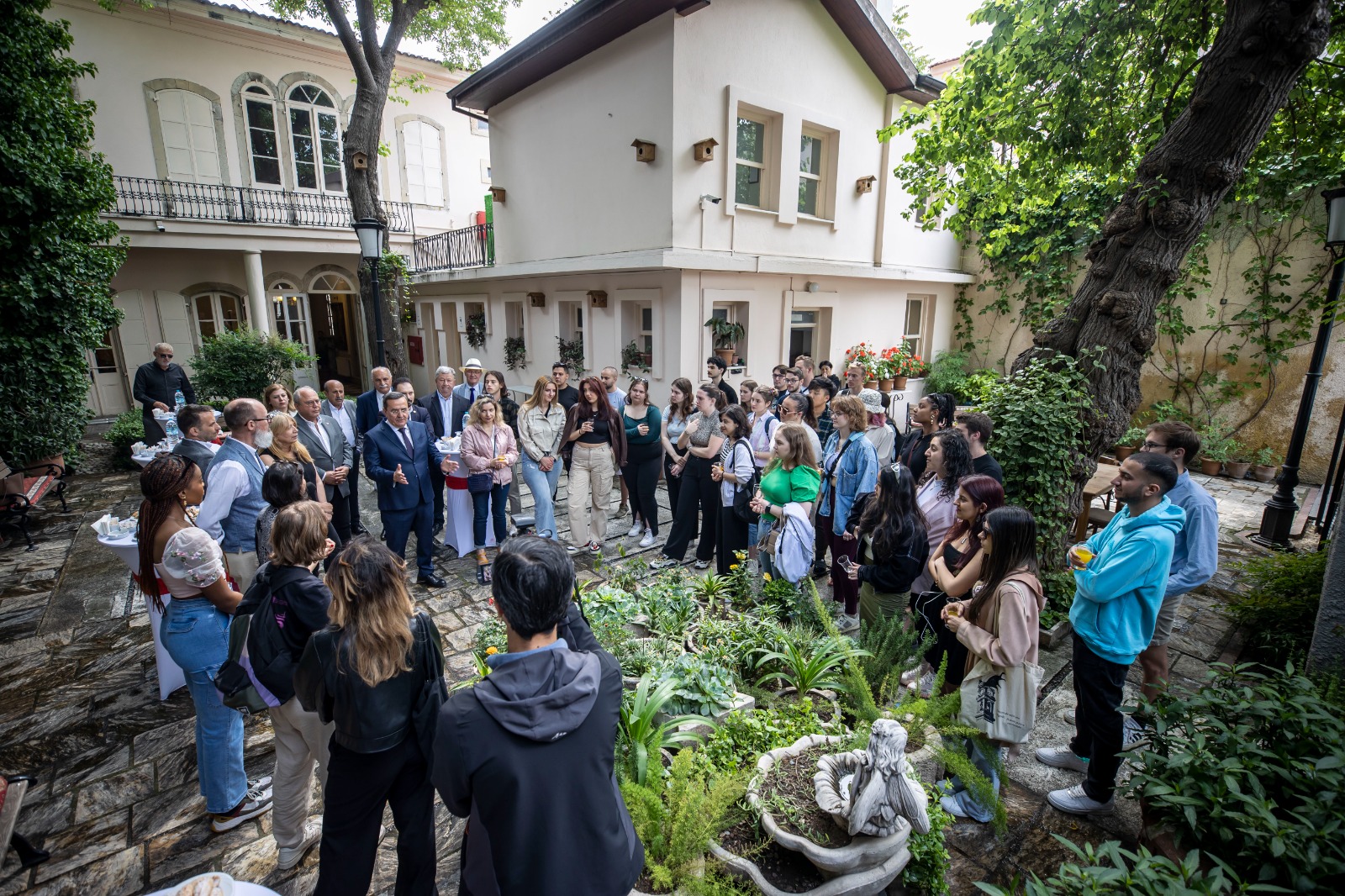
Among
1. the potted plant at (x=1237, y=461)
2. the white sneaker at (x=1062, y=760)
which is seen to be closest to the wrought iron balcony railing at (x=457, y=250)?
the white sneaker at (x=1062, y=760)


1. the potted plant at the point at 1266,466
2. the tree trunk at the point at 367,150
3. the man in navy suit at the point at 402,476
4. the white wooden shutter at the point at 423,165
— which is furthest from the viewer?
the white wooden shutter at the point at 423,165

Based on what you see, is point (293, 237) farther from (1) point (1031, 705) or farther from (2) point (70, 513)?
(1) point (1031, 705)

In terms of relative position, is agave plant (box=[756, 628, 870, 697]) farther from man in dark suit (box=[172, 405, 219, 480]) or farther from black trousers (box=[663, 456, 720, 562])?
man in dark suit (box=[172, 405, 219, 480])

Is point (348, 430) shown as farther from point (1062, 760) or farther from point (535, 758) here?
point (1062, 760)

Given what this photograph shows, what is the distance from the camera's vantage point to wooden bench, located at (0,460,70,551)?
23.2 ft

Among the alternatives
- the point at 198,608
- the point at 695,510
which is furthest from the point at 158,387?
the point at 695,510

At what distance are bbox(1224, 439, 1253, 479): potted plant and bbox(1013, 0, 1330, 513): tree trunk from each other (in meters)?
7.08

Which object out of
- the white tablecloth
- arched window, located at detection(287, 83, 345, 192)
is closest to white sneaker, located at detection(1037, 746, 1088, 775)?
the white tablecloth

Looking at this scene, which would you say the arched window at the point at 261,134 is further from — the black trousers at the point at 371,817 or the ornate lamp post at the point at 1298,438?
the ornate lamp post at the point at 1298,438

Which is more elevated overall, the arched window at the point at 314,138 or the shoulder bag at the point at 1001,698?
the arched window at the point at 314,138

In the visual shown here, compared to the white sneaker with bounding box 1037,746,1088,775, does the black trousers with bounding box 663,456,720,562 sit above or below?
above

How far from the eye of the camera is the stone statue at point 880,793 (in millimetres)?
2439

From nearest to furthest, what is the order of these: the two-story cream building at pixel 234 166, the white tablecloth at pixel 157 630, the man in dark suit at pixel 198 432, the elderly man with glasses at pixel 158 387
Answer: the white tablecloth at pixel 157 630 → the man in dark suit at pixel 198 432 → the elderly man with glasses at pixel 158 387 → the two-story cream building at pixel 234 166

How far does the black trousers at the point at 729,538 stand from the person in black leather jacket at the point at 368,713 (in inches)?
141
